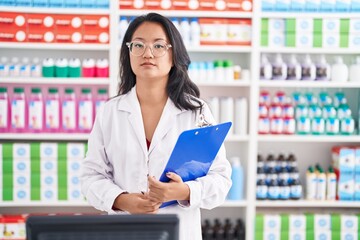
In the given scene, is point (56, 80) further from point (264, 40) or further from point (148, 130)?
point (148, 130)

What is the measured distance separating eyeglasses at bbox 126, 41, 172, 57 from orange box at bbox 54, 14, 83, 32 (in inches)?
84.4

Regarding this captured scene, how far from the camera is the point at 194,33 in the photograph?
4.00 m

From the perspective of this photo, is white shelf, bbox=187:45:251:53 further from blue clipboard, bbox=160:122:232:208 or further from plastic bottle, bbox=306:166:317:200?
blue clipboard, bbox=160:122:232:208

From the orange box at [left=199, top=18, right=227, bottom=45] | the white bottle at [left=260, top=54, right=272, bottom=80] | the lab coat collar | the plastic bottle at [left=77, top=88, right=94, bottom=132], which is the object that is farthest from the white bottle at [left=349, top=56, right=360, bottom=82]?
the lab coat collar

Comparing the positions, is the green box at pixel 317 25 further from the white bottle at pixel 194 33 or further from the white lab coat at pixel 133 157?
the white lab coat at pixel 133 157

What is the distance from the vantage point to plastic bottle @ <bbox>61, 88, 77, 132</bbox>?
13.0 feet

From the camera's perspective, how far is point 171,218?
0.99 m

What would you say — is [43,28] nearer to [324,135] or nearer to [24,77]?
[24,77]

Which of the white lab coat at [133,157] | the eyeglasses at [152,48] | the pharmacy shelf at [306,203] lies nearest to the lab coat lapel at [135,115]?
the white lab coat at [133,157]

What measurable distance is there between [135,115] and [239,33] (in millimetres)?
2247

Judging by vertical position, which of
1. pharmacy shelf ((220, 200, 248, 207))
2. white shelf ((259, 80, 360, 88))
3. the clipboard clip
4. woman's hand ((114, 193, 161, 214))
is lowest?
pharmacy shelf ((220, 200, 248, 207))

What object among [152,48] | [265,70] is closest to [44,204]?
[265,70]

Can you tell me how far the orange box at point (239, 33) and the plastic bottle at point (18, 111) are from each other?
1555 mm

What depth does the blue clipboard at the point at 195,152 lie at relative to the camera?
1.67 m
